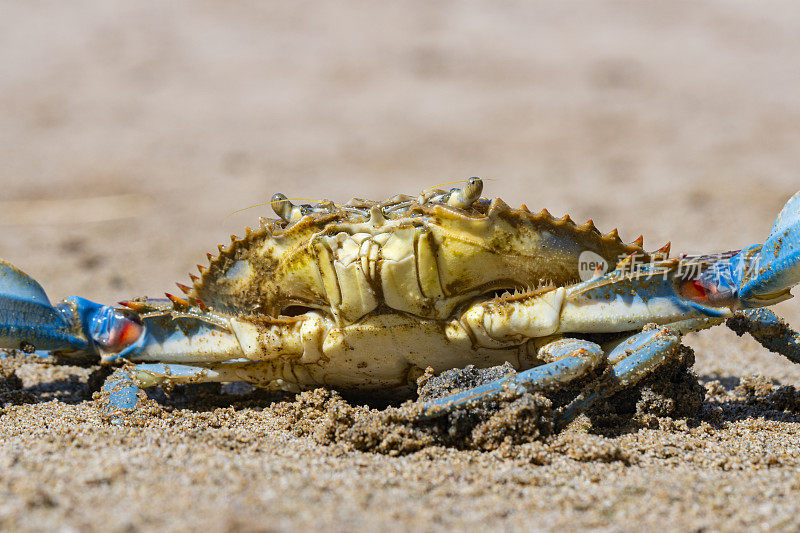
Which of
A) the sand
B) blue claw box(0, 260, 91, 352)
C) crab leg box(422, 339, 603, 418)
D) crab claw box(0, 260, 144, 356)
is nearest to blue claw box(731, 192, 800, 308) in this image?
the sand

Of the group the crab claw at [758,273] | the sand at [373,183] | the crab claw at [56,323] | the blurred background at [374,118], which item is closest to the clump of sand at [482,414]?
the sand at [373,183]

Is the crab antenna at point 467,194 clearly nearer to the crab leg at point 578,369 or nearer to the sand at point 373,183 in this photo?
the crab leg at point 578,369

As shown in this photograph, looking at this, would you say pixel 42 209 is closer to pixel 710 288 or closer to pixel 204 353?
pixel 204 353

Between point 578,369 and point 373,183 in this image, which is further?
point 373,183

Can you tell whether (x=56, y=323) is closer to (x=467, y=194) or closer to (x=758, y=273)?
(x=467, y=194)

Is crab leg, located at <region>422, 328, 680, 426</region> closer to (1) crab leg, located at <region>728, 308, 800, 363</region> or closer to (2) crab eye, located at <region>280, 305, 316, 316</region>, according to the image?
(1) crab leg, located at <region>728, 308, 800, 363</region>

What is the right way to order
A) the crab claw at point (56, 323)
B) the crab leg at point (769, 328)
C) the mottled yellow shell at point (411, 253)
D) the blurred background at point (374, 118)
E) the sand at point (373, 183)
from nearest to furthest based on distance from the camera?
1. the sand at point (373, 183)
2. the mottled yellow shell at point (411, 253)
3. the crab leg at point (769, 328)
4. the crab claw at point (56, 323)
5. the blurred background at point (374, 118)

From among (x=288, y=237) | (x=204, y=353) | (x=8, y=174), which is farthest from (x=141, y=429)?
(x=8, y=174)

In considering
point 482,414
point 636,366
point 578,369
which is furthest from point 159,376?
point 636,366
